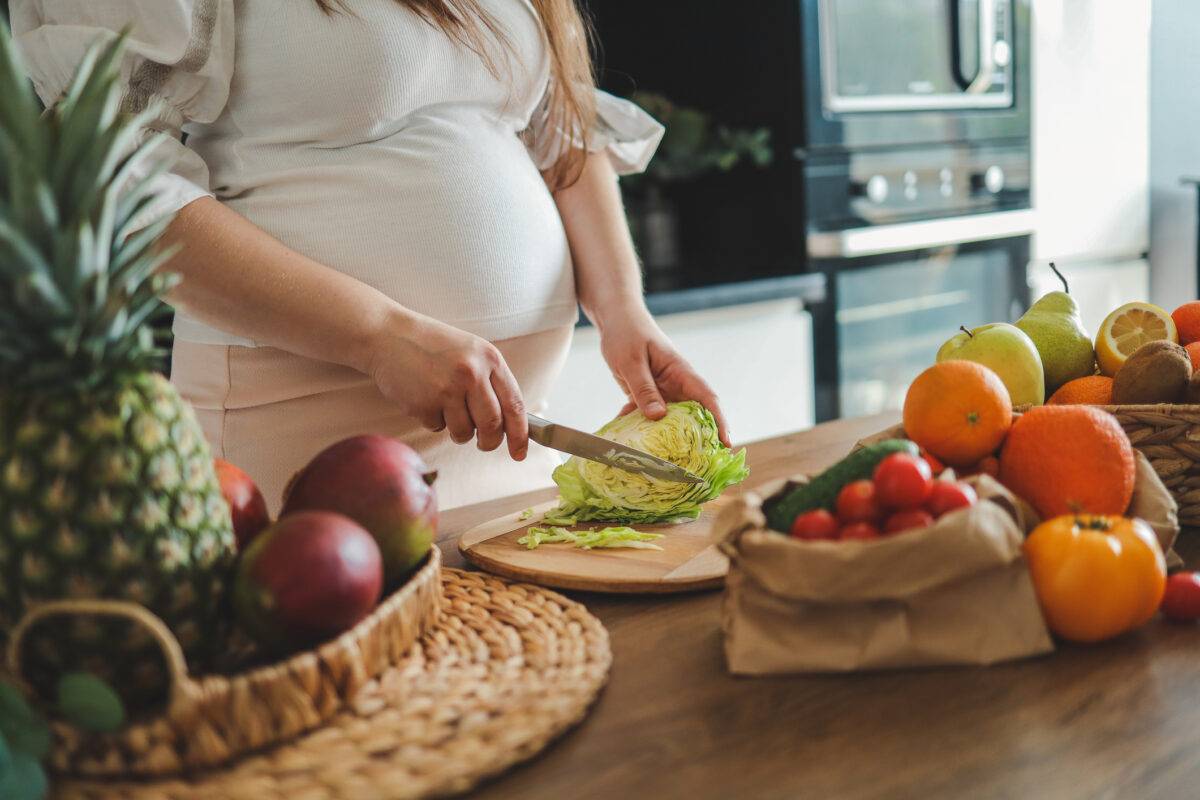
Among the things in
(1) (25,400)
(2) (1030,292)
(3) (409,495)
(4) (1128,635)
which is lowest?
(2) (1030,292)

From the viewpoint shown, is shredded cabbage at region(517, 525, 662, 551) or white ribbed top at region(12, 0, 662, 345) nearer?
shredded cabbage at region(517, 525, 662, 551)

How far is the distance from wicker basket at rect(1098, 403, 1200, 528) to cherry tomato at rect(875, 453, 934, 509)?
33 cm


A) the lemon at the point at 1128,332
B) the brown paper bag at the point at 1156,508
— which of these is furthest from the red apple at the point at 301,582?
the lemon at the point at 1128,332

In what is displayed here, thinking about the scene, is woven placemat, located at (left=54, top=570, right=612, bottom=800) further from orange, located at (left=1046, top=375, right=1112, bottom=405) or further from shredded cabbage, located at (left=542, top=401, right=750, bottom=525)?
orange, located at (left=1046, top=375, right=1112, bottom=405)

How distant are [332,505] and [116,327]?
19cm

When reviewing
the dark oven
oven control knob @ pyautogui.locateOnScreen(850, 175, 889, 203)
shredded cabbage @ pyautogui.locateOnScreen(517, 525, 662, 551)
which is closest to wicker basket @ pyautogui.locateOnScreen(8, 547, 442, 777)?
shredded cabbage @ pyautogui.locateOnScreen(517, 525, 662, 551)

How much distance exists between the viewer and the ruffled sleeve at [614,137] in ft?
4.90

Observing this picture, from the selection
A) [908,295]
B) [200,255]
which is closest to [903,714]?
[200,255]

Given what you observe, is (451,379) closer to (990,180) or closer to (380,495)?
(380,495)

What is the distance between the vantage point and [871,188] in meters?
2.67

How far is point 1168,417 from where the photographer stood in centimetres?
90

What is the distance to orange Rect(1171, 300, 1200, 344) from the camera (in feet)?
3.54

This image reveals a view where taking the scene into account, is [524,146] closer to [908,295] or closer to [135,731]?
[135,731]

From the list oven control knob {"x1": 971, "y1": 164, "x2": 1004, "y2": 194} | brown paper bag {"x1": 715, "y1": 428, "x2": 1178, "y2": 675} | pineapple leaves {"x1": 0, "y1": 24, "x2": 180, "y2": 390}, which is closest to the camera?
pineapple leaves {"x1": 0, "y1": 24, "x2": 180, "y2": 390}
